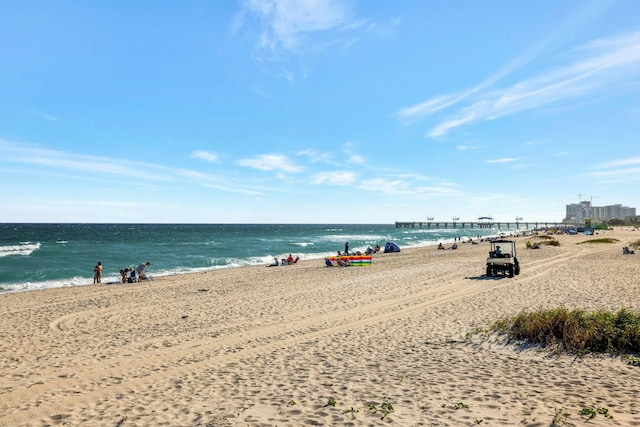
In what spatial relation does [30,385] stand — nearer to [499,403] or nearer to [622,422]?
[499,403]

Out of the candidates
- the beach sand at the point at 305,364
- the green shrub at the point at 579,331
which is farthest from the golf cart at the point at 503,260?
the green shrub at the point at 579,331

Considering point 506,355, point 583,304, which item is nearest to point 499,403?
point 506,355

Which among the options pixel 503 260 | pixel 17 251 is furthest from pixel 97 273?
pixel 17 251

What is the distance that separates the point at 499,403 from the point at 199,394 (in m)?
5.22

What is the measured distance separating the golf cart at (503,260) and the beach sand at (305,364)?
3.66 metres

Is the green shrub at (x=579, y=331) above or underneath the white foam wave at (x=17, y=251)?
above

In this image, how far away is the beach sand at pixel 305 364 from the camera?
6.49 metres

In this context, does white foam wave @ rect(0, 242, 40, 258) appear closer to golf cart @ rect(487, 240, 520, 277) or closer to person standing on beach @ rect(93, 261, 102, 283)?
person standing on beach @ rect(93, 261, 102, 283)

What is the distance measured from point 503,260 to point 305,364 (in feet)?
54.5

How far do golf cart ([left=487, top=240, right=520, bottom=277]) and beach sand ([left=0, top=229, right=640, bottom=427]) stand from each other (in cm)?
366

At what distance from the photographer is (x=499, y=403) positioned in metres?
6.54

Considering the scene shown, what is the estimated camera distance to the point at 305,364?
9062 mm

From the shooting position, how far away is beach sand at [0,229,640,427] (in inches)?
255

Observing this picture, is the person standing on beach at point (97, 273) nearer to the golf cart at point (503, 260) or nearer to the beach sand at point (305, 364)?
the beach sand at point (305, 364)
